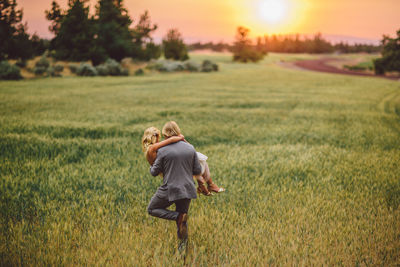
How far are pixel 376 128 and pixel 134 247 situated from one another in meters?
9.51

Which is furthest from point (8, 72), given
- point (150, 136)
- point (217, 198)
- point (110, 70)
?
point (150, 136)

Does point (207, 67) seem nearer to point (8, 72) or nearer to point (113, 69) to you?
point (113, 69)

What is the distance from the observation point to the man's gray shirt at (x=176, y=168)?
2.61m

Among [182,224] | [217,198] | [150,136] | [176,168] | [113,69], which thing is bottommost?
[217,198]

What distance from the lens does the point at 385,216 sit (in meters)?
3.75

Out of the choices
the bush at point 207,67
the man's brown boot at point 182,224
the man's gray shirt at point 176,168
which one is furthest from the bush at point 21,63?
the man's brown boot at point 182,224

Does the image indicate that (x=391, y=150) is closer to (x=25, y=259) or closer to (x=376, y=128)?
(x=376, y=128)

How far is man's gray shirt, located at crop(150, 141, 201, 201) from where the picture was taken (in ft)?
8.57

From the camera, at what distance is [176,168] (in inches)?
104

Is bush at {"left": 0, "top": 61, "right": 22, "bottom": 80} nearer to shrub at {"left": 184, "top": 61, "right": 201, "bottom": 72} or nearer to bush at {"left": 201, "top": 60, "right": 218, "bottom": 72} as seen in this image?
shrub at {"left": 184, "top": 61, "right": 201, "bottom": 72}

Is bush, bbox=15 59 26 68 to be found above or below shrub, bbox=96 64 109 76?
above

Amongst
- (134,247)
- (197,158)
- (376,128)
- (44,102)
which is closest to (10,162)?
(134,247)

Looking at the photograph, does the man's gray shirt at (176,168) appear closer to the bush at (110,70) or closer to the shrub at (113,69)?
the bush at (110,70)

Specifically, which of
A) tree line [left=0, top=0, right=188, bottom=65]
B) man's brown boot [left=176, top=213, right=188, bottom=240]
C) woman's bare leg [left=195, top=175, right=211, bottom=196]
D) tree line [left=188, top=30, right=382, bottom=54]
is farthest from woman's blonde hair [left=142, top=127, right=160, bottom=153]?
tree line [left=188, top=30, right=382, bottom=54]
